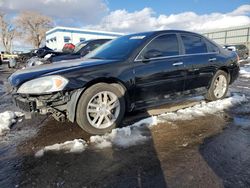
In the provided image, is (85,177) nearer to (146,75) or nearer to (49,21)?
(146,75)

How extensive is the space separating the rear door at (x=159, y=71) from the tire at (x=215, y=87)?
3.69ft

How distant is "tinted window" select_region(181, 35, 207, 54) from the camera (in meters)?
5.18

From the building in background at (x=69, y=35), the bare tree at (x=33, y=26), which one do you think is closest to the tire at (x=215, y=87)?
the building in background at (x=69, y=35)

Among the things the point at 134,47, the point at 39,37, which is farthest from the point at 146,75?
the point at 39,37

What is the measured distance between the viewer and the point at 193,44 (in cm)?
537

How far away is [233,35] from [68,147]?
3558 centimetres

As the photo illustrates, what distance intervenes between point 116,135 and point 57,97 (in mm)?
1030

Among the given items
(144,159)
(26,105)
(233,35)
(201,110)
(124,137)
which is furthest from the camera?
(233,35)

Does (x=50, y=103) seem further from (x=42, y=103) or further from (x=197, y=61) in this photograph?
(x=197, y=61)

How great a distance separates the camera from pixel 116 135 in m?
3.84

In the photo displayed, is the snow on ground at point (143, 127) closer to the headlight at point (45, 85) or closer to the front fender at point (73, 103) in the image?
the front fender at point (73, 103)

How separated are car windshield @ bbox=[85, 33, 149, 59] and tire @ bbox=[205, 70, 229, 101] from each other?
2056 mm

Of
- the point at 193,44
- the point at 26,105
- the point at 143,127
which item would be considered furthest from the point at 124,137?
the point at 193,44

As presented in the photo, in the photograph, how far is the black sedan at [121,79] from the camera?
11.9 ft
